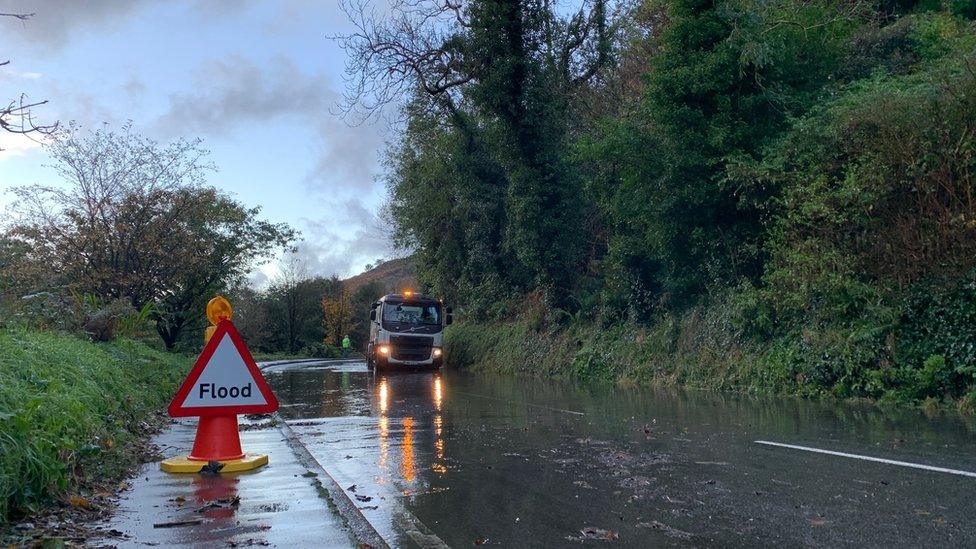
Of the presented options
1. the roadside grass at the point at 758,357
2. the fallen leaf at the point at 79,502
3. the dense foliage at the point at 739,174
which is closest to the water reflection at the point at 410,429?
the fallen leaf at the point at 79,502

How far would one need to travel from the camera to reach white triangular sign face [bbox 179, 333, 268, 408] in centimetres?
828

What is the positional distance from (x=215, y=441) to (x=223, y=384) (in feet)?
1.90

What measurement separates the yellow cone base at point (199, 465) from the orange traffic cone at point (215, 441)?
0.08 m

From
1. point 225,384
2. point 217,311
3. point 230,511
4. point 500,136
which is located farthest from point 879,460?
point 500,136

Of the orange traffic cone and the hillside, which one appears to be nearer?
the orange traffic cone

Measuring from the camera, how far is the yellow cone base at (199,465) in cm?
818

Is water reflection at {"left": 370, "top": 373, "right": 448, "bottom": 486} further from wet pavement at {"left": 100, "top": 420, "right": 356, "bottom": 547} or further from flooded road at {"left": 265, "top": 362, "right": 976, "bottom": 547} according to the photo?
wet pavement at {"left": 100, "top": 420, "right": 356, "bottom": 547}

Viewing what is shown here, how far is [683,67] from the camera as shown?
2002cm

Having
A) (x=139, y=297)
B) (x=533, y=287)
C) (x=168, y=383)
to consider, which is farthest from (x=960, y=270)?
(x=139, y=297)

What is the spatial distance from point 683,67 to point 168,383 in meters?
13.6

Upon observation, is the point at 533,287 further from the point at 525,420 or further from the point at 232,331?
the point at 232,331

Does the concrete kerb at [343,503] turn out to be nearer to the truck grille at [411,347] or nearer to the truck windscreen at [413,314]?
the truck grille at [411,347]

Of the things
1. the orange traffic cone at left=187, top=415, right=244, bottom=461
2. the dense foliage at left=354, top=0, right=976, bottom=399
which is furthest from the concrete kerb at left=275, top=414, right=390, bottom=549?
the dense foliage at left=354, top=0, right=976, bottom=399

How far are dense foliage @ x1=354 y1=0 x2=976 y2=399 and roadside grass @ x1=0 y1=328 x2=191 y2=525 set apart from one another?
11894 millimetres
